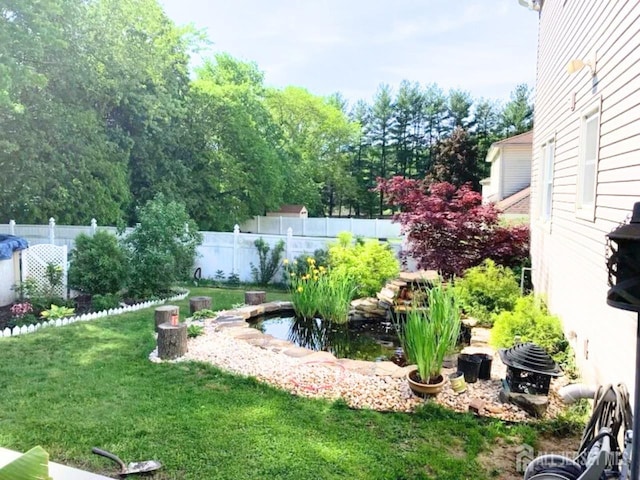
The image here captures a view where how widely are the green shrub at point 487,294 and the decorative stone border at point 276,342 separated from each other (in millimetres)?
2079

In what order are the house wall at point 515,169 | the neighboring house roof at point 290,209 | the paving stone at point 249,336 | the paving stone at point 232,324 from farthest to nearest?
the neighboring house roof at point 290,209 → the house wall at point 515,169 → the paving stone at point 232,324 → the paving stone at point 249,336

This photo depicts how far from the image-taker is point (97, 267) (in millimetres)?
7770

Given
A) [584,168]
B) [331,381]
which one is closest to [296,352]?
[331,381]

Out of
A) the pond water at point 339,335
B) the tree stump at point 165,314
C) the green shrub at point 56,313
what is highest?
the tree stump at point 165,314

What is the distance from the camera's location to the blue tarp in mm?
7117

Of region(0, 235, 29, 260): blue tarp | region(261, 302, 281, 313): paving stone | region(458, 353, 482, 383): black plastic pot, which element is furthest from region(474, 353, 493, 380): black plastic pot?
region(0, 235, 29, 260): blue tarp

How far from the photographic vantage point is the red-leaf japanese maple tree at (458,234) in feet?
26.0

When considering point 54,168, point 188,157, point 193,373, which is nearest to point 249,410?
point 193,373

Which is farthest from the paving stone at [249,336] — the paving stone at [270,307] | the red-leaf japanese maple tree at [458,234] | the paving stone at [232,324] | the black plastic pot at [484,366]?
the red-leaf japanese maple tree at [458,234]

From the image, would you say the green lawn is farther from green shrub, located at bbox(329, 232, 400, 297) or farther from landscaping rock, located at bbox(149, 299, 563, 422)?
green shrub, located at bbox(329, 232, 400, 297)

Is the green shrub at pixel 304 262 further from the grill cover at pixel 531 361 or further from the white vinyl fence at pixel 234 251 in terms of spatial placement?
the grill cover at pixel 531 361

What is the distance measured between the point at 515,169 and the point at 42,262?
1428 centimetres

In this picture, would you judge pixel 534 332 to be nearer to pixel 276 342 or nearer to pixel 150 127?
pixel 276 342

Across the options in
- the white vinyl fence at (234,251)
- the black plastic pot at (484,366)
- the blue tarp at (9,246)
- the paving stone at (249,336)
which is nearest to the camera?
the black plastic pot at (484,366)
